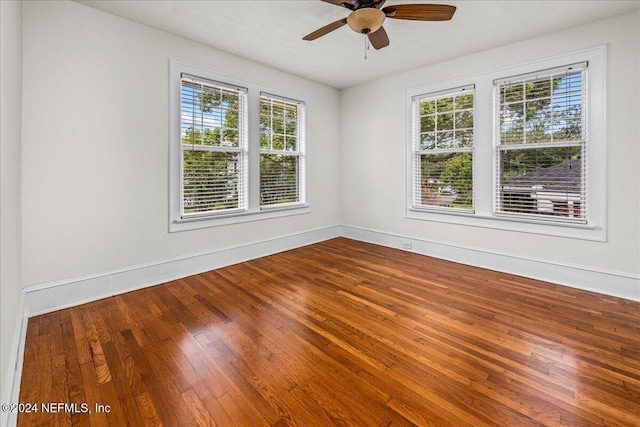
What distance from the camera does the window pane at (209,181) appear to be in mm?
3593

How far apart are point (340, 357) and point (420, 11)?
2728 millimetres

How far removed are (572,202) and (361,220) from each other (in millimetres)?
2984

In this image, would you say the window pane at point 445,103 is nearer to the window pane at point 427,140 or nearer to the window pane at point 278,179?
the window pane at point 427,140

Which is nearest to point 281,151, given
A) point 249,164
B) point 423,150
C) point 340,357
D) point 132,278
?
point 249,164

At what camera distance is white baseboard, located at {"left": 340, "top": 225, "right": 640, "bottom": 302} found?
3.01 m

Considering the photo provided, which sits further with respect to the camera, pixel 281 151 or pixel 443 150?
pixel 281 151

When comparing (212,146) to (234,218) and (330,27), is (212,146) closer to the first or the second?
(234,218)

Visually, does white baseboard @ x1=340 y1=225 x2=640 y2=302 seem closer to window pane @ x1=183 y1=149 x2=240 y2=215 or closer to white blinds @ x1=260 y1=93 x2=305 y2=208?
white blinds @ x1=260 y1=93 x2=305 y2=208

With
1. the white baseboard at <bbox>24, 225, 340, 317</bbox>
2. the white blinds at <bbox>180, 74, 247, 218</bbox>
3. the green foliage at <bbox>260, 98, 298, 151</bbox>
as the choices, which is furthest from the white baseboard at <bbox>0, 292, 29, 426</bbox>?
the green foliage at <bbox>260, 98, 298, 151</bbox>

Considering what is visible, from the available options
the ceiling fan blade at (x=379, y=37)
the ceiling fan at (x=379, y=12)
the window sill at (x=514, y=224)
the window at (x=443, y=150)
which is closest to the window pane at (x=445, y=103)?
the window at (x=443, y=150)

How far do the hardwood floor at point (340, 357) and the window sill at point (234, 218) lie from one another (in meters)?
0.73

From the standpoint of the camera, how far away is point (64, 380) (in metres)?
1.77

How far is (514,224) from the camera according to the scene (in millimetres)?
3689

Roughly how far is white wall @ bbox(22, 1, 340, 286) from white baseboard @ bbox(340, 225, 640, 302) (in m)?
3.18
